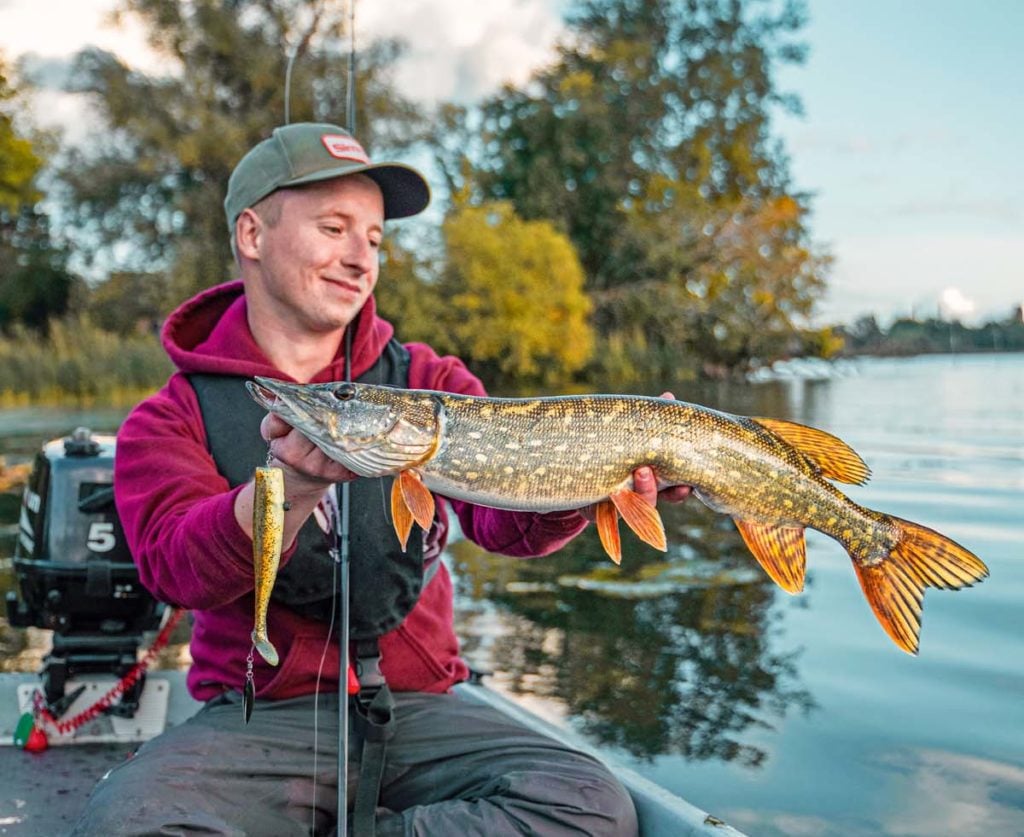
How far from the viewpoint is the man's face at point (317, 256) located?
125 inches

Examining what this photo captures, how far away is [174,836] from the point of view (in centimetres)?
244

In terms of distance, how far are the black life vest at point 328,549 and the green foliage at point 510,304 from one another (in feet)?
87.9

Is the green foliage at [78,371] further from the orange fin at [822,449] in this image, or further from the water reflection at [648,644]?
the orange fin at [822,449]

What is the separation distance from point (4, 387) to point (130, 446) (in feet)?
65.8

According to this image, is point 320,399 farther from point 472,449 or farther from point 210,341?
point 210,341

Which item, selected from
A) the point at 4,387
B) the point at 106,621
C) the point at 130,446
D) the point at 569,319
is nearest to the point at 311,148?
the point at 130,446

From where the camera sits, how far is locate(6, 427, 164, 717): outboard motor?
11.9ft

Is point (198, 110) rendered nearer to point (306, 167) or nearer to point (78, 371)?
point (78, 371)

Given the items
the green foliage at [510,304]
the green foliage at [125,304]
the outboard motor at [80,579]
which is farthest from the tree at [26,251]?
the outboard motor at [80,579]

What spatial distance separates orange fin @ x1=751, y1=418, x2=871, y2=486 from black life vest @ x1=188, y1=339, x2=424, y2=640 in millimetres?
997

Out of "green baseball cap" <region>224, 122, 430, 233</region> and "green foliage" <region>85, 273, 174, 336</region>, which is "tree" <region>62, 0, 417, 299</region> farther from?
"green baseball cap" <region>224, 122, 430, 233</region>

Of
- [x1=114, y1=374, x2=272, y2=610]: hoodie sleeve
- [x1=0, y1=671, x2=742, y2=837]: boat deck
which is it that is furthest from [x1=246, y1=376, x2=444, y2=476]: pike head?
[x1=0, y1=671, x2=742, y2=837]: boat deck

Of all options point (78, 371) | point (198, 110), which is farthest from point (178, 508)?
point (198, 110)

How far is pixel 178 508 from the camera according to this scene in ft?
9.04
